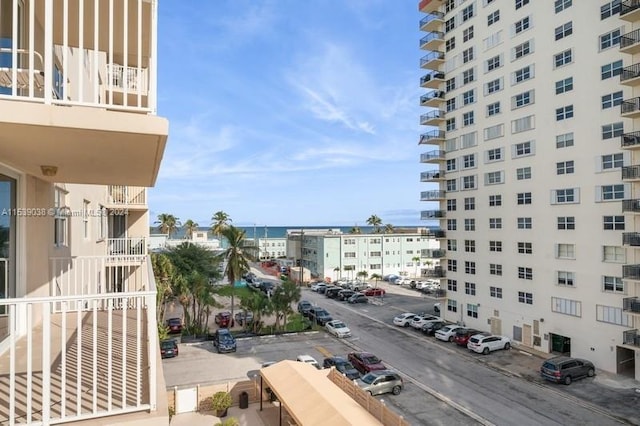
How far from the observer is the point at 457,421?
64.3 feet

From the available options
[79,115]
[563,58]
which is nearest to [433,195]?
[563,58]

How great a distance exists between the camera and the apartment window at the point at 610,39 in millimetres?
26797

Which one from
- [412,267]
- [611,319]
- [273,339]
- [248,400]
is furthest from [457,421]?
[412,267]

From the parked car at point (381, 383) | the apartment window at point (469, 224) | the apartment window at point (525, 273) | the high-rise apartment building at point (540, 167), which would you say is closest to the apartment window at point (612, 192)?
the high-rise apartment building at point (540, 167)

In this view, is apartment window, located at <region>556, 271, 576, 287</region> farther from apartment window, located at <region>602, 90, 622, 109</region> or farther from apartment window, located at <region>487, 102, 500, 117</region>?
apartment window, located at <region>487, 102, 500, 117</region>

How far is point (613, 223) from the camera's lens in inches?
1056

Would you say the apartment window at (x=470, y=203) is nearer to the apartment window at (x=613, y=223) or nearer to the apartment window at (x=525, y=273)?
the apartment window at (x=525, y=273)

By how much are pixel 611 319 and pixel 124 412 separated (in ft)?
103

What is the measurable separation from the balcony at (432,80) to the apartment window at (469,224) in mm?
14978

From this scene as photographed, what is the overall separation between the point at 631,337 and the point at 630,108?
1420cm

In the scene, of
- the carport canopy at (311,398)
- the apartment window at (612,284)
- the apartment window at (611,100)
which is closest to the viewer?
the carport canopy at (311,398)

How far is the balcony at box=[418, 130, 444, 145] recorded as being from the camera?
138 feet

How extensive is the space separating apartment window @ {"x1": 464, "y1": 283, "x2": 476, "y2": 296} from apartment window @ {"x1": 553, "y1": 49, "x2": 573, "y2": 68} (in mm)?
19763

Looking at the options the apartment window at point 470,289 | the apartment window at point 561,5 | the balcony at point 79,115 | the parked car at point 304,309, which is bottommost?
the parked car at point 304,309
